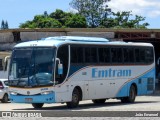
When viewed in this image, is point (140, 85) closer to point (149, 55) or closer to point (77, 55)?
point (149, 55)

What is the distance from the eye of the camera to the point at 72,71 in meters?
26.7

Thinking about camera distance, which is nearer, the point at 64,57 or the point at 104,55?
the point at 64,57

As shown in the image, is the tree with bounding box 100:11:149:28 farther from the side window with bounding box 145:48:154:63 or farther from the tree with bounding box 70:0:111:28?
the side window with bounding box 145:48:154:63

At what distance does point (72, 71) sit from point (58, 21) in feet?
222

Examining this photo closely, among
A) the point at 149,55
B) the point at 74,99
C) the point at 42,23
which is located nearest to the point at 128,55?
the point at 149,55

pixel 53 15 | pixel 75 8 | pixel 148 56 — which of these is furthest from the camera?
pixel 75 8

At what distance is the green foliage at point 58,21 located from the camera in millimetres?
90500

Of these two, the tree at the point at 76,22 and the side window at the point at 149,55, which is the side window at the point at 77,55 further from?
the tree at the point at 76,22

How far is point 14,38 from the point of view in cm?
5131

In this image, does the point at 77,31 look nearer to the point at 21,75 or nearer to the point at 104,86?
the point at 104,86

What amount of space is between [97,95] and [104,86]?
32.1 inches

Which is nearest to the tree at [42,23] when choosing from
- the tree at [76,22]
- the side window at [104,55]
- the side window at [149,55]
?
the tree at [76,22]

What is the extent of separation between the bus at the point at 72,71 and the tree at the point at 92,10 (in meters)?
72.2

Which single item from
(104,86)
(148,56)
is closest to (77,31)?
(148,56)
